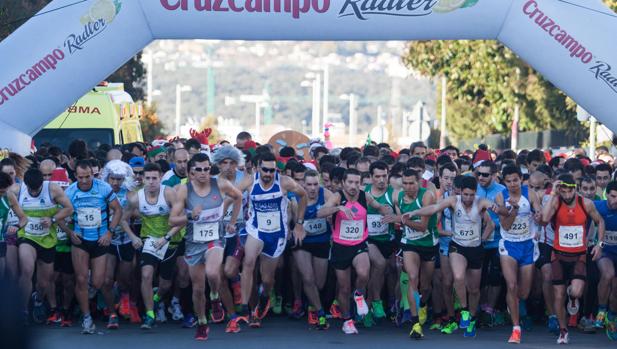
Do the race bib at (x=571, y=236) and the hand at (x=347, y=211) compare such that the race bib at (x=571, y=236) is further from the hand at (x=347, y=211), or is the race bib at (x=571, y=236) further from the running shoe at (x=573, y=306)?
the hand at (x=347, y=211)

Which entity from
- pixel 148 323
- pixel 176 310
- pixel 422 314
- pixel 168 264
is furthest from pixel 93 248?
pixel 422 314

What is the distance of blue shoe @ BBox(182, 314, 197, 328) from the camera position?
11797mm

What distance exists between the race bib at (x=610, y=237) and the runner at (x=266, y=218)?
2818 millimetres

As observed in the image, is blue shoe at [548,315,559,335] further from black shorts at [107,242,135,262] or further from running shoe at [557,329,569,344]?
black shorts at [107,242,135,262]

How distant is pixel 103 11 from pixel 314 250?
3889 mm

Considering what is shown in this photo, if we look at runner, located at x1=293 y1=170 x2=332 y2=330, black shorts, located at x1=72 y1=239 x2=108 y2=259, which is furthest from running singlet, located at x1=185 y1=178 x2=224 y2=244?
runner, located at x1=293 y1=170 x2=332 y2=330

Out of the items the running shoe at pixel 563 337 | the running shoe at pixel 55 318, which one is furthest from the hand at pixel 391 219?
the running shoe at pixel 55 318

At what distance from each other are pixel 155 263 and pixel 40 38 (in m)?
3.63

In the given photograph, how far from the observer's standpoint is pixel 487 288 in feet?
38.7

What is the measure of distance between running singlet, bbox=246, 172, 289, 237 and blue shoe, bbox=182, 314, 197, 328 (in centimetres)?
118

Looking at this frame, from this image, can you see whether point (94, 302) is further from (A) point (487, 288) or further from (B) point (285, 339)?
(A) point (487, 288)

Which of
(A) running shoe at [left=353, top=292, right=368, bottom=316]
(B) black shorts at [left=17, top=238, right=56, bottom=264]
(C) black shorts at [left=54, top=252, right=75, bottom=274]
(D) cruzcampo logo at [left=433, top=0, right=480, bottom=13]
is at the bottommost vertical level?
(A) running shoe at [left=353, top=292, right=368, bottom=316]

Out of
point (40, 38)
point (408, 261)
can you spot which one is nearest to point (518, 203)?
point (408, 261)

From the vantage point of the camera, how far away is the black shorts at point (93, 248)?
11180mm
